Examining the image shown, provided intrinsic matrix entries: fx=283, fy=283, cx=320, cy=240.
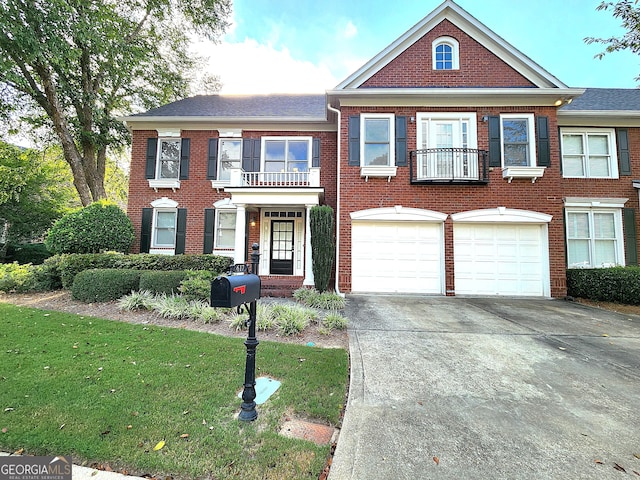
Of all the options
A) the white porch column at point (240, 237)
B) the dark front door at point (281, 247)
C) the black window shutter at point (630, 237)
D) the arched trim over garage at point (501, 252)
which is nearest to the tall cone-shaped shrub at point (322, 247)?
the white porch column at point (240, 237)

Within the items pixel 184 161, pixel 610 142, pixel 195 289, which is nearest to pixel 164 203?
pixel 184 161

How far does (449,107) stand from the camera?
9039 mm

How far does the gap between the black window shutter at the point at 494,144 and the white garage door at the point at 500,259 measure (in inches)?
78.5

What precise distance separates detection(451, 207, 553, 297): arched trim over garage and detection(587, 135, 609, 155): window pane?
385 centimetres

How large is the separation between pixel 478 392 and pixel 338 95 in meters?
8.67

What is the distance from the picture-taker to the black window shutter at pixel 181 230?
10758 millimetres

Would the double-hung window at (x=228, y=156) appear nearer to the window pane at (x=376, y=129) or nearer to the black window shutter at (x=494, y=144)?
the window pane at (x=376, y=129)

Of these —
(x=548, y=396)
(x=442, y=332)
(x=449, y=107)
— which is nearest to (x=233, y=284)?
(x=548, y=396)

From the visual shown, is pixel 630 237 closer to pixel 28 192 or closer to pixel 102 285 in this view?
pixel 102 285

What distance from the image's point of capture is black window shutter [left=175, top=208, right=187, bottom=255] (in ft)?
35.3

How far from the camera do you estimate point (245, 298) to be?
2.41 meters

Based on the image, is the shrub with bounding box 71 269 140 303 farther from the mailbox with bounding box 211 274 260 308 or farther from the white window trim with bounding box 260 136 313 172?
the mailbox with bounding box 211 274 260 308

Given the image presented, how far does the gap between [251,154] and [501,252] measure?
9231 millimetres

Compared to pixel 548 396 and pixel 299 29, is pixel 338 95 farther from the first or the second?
pixel 548 396
